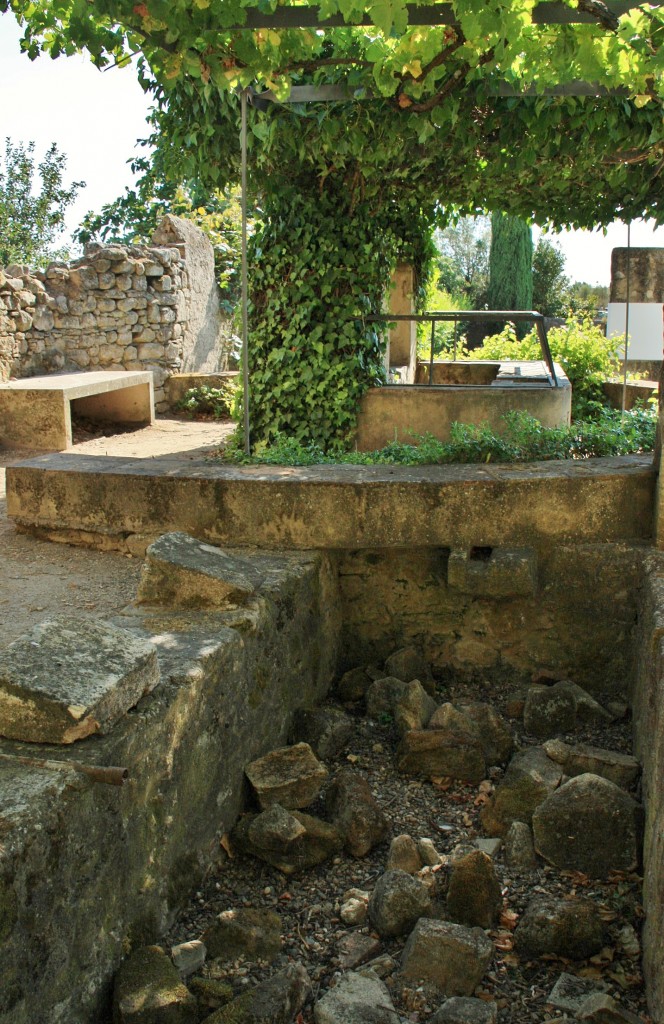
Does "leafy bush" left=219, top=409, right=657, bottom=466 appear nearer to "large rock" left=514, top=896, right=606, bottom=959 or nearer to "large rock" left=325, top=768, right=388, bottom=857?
"large rock" left=325, top=768, right=388, bottom=857

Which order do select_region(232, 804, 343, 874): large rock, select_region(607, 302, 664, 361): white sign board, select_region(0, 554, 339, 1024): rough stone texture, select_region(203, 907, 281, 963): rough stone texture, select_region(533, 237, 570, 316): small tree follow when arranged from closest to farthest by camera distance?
1. select_region(0, 554, 339, 1024): rough stone texture
2. select_region(203, 907, 281, 963): rough stone texture
3. select_region(232, 804, 343, 874): large rock
4. select_region(607, 302, 664, 361): white sign board
5. select_region(533, 237, 570, 316): small tree

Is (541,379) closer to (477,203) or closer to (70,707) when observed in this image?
(477,203)

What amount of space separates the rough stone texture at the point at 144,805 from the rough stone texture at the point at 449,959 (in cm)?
81

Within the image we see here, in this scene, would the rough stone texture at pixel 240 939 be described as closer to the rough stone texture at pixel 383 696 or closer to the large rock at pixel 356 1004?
the large rock at pixel 356 1004

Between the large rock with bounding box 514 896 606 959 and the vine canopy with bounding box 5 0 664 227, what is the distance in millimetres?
3458

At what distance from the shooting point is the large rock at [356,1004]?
2.64 metres

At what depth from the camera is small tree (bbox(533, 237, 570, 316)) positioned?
86.1 feet

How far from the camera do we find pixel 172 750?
2.99 m

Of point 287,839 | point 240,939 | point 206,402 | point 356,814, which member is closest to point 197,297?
point 206,402

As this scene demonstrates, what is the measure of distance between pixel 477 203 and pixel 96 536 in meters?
5.04

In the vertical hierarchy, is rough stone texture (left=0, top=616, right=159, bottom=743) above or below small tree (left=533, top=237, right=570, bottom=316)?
below

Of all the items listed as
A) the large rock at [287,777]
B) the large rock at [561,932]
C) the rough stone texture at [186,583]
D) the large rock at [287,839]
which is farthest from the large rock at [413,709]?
the large rock at [561,932]

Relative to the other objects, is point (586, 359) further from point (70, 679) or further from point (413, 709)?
point (70, 679)

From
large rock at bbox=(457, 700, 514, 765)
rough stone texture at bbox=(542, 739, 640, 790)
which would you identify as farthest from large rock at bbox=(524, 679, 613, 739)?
rough stone texture at bbox=(542, 739, 640, 790)
